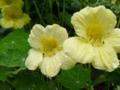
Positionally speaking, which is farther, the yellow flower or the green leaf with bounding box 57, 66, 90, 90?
the yellow flower

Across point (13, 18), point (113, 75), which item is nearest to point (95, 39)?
point (113, 75)

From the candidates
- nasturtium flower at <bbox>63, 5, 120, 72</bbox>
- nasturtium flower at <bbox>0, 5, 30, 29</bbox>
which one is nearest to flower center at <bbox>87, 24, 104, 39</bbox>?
nasturtium flower at <bbox>63, 5, 120, 72</bbox>

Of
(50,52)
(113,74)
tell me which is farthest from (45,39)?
(113,74)

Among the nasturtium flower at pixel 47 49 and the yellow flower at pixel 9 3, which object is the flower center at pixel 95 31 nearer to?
the nasturtium flower at pixel 47 49

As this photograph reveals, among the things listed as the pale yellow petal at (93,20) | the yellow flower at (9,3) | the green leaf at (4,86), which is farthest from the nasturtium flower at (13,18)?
the pale yellow petal at (93,20)

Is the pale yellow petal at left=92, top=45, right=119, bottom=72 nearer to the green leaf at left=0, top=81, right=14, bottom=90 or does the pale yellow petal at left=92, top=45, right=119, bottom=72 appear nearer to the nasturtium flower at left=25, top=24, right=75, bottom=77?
the nasturtium flower at left=25, top=24, right=75, bottom=77
